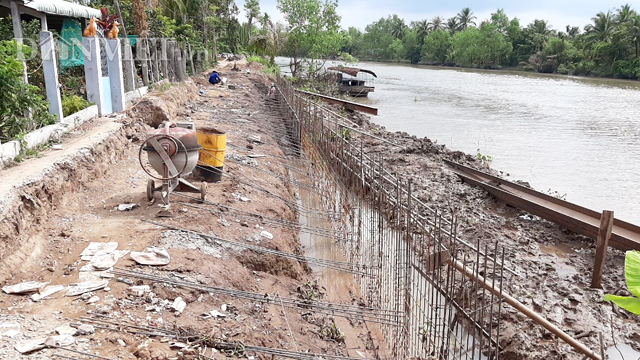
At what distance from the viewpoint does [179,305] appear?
163 inches

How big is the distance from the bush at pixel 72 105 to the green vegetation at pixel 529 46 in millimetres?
24761

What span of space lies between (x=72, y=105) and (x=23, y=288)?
5.86m

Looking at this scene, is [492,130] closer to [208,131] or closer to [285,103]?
[285,103]

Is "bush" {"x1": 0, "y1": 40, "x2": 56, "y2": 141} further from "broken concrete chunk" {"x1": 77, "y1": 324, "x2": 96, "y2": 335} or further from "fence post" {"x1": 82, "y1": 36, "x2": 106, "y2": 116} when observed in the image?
"broken concrete chunk" {"x1": 77, "y1": 324, "x2": 96, "y2": 335}

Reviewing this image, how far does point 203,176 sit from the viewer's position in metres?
7.80

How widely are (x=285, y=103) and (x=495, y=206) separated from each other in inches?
361

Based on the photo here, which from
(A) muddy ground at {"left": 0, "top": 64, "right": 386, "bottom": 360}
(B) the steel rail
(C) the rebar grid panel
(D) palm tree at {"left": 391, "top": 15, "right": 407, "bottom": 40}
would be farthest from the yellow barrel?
(D) palm tree at {"left": 391, "top": 15, "right": 407, "bottom": 40}

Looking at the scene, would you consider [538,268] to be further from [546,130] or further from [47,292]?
[546,130]

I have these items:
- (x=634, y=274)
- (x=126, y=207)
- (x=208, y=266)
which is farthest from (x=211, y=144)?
(x=634, y=274)

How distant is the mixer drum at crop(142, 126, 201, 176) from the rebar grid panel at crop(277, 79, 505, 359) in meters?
2.36

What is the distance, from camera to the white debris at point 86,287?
4.02m

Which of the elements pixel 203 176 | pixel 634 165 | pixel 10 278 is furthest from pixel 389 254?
pixel 634 165

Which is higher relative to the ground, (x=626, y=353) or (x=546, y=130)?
(x=546, y=130)

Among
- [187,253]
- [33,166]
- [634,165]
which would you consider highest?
[33,166]
